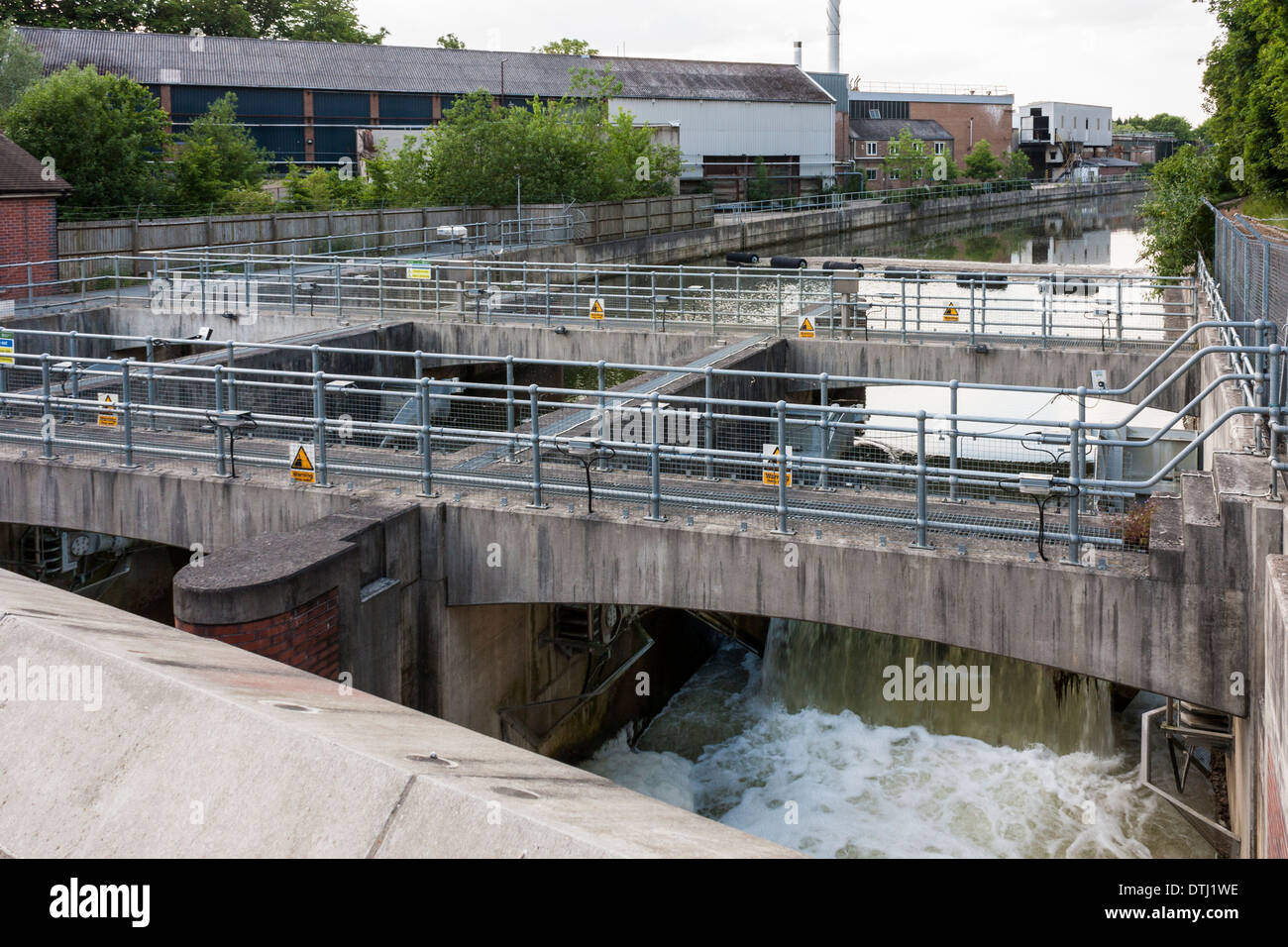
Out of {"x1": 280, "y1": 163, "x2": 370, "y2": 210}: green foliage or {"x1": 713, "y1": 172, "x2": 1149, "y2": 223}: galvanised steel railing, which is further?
{"x1": 713, "y1": 172, "x2": 1149, "y2": 223}: galvanised steel railing

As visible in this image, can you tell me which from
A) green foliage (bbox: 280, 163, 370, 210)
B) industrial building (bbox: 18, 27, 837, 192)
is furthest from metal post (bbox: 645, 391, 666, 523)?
industrial building (bbox: 18, 27, 837, 192)

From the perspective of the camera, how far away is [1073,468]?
9555 mm

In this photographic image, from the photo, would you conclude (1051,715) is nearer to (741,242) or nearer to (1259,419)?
(1259,419)

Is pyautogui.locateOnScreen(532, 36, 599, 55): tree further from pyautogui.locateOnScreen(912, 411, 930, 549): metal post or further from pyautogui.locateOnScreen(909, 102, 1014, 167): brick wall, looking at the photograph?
pyautogui.locateOnScreen(912, 411, 930, 549): metal post

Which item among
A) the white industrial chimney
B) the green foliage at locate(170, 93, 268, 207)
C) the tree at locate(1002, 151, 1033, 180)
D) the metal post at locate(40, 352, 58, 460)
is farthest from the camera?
the tree at locate(1002, 151, 1033, 180)

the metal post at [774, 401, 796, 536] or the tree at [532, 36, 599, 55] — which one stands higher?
the tree at [532, 36, 599, 55]

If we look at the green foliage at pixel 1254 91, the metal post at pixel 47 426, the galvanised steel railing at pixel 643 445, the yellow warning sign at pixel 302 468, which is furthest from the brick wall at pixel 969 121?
the yellow warning sign at pixel 302 468

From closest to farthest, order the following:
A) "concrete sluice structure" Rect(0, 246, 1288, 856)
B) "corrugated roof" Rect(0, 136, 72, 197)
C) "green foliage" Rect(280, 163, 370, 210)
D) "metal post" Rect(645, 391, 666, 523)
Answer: "concrete sluice structure" Rect(0, 246, 1288, 856), "metal post" Rect(645, 391, 666, 523), "corrugated roof" Rect(0, 136, 72, 197), "green foliage" Rect(280, 163, 370, 210)

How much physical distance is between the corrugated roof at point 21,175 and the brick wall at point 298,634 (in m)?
26.7

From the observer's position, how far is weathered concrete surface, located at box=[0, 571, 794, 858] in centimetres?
554

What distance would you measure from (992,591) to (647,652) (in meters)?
7.06

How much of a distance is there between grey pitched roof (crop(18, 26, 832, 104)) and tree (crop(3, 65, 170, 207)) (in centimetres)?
2252

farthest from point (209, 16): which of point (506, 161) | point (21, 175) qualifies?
point (21, 175)

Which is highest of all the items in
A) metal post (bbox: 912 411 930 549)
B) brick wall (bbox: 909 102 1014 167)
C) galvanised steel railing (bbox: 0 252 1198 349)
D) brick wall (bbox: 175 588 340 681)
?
brick wall (bbox: 909 102 1014 167)
